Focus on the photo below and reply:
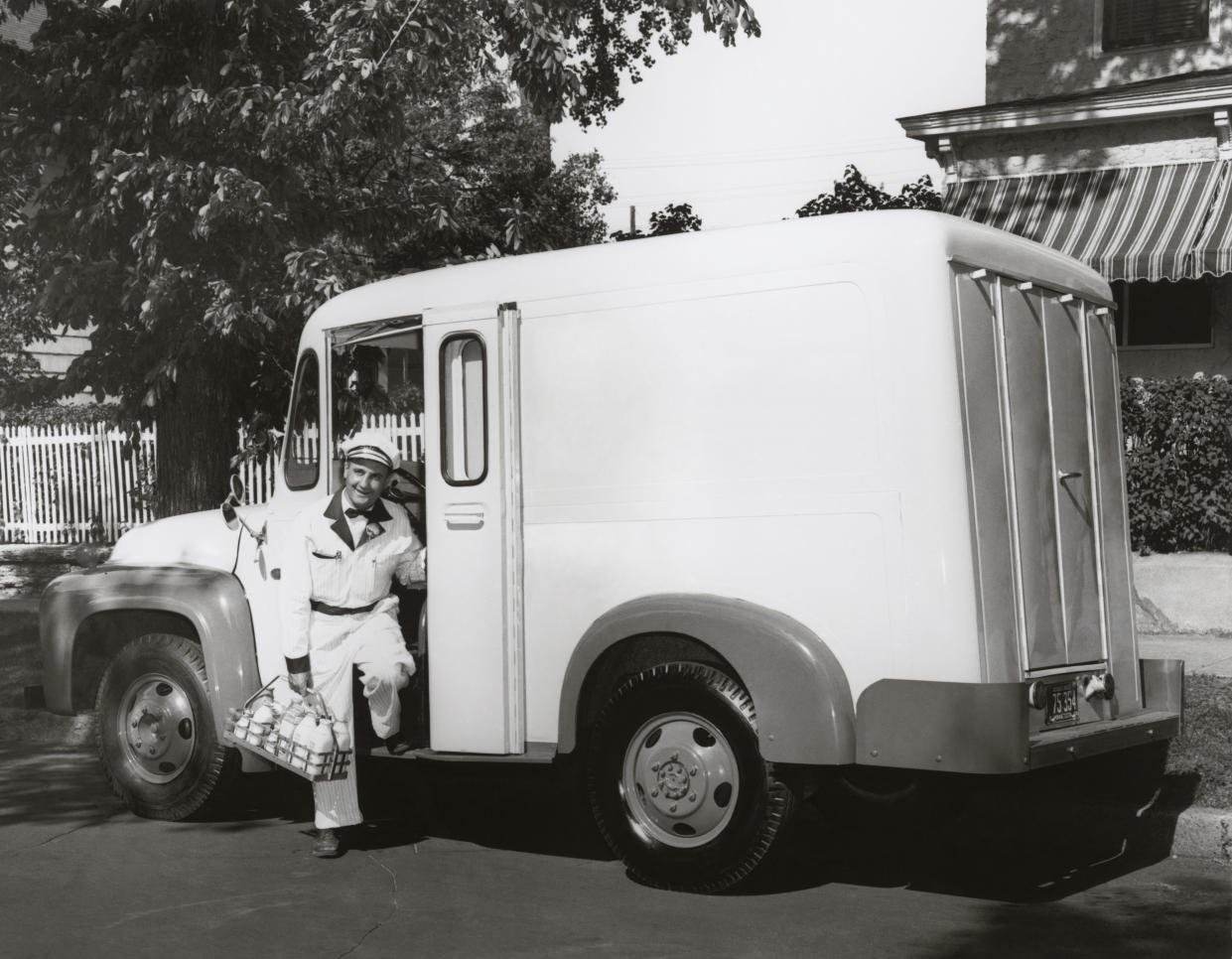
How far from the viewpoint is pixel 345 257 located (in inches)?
472

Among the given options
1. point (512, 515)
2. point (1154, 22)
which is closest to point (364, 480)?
point (512, 515)

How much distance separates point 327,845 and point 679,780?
1.70 m

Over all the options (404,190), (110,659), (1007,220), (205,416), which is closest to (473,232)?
(404,190)

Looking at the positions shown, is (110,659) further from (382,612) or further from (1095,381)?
(1095,381)

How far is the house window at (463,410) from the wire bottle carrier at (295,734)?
1.15 metres

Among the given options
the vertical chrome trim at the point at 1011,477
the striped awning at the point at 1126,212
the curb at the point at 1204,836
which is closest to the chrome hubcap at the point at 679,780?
the vertical chrome trim at the point at 1011,477

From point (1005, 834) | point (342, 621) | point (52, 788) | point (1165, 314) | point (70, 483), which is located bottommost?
point (1005, 834)

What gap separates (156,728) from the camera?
25.8ft

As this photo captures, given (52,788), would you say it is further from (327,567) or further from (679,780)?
(679,780)

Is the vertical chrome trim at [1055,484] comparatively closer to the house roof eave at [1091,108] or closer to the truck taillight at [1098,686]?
the truck taillight at [1098,686]

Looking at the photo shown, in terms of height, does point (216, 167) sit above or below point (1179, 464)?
above

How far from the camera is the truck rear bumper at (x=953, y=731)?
5609 mm

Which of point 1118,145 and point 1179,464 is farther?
point 1118,145

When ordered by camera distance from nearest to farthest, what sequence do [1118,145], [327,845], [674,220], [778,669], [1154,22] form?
[778,669] < [327,845] < [1118,145] < [1154,22] < [674,220]
